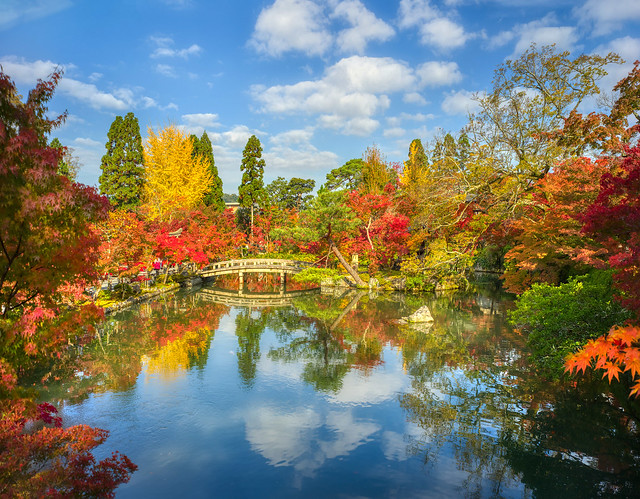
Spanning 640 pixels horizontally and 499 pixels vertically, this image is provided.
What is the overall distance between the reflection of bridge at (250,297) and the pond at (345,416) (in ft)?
21.6

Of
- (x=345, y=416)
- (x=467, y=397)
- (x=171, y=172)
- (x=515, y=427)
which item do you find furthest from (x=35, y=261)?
(x=171, y=172)

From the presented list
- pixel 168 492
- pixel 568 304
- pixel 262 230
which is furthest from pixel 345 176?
pixel 168 492

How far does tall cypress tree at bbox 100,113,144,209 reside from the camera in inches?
1232

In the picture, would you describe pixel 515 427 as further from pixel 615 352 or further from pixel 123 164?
pixel 123 164

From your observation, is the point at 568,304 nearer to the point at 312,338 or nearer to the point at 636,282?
the point at 636,282

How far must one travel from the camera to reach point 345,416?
27.1ft

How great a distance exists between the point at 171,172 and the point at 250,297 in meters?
15.6

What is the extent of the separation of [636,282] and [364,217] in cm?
2293

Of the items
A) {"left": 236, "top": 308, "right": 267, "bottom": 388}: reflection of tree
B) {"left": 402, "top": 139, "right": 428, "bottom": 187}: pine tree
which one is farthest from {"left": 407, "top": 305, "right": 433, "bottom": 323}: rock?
{"left": 402, "top": 139, "right": 428, "bottom": 187}: pine tree

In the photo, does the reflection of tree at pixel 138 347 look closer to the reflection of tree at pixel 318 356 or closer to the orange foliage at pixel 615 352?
the reflection of tree at pixel 318 356

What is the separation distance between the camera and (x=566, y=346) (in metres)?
7.81

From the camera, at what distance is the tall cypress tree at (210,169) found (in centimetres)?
3700

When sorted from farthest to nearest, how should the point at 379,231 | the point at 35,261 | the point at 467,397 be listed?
the point at 379,231
the point at 467,397
the point at 35,261

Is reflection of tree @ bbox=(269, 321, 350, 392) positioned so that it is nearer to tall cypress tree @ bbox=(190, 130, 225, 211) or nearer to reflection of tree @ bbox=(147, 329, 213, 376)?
reflection of tree @ bbox=(147, 329, 213, 376)
